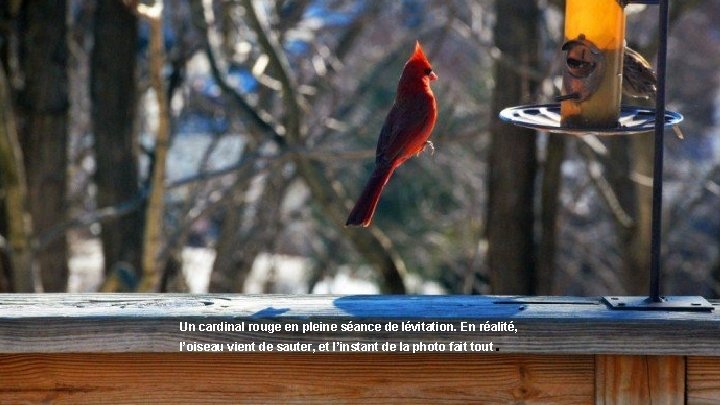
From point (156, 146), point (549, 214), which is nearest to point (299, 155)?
point (156, 146)

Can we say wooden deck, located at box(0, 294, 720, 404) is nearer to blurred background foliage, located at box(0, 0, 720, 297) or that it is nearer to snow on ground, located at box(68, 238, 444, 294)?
blurred background foliage, located at box(0, 0, 720, 297)

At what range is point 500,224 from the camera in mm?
7012

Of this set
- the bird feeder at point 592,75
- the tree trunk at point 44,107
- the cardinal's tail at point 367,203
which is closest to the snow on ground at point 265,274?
the tree trunk at point 44,107

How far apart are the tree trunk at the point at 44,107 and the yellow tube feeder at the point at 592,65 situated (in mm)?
3922

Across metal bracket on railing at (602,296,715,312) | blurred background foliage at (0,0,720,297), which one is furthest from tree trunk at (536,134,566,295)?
metal bracket on railing at (602,296,715,312)

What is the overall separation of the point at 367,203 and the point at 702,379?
1034mm

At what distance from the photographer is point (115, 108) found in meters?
7.07

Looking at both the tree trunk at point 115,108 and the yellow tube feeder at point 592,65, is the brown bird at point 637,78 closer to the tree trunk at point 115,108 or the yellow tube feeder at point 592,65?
the yellow tube feeder at point 592,65

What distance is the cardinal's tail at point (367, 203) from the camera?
115 inches

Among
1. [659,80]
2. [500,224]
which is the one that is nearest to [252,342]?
[659,80]

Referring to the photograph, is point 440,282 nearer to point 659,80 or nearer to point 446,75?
point 446,75

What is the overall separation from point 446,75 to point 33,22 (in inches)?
186

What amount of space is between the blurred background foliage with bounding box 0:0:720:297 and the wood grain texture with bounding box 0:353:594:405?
242cm

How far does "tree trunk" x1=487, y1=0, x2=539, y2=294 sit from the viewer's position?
6.83 m
